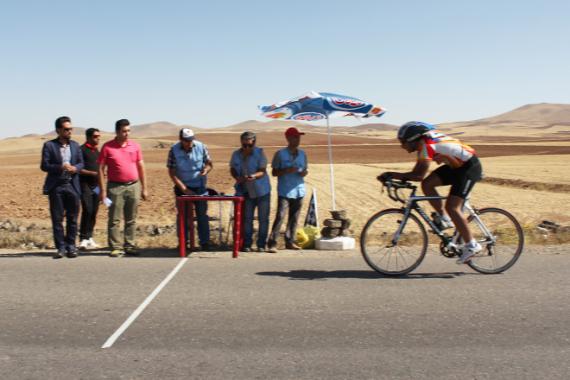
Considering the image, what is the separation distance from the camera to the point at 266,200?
9352 millimetres

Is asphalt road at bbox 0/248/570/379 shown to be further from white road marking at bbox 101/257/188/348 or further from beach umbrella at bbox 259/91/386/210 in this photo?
beach umbrella at bbox 259/91/386/210

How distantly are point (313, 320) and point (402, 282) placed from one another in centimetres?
191

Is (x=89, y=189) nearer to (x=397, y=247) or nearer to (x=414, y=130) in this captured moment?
(x=397, y=247)

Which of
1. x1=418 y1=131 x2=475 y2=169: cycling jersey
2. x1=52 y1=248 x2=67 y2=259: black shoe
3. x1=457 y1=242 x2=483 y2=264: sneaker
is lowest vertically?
x1=52 y1=248 x2=67 y2=259: black shoe

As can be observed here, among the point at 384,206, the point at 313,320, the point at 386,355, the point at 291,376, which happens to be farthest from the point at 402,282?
the point at 384,206

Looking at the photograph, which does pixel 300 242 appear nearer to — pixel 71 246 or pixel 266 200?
pixel 266 200

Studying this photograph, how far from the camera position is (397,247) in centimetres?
723

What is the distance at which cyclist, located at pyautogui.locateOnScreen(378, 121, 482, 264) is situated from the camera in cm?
682

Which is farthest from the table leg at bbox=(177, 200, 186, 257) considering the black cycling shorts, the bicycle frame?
the black cycling shorts

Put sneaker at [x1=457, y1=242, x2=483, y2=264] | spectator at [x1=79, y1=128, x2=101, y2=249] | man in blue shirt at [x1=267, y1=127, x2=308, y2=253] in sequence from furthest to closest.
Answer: spectator at [x1=79, y1=128, x2=101, y2=249]
man in blue shirt at [x1=267, y1=127, x2=308, y2=253]
sneaker at [x1=457, y1=242, x2=483, y2=264]

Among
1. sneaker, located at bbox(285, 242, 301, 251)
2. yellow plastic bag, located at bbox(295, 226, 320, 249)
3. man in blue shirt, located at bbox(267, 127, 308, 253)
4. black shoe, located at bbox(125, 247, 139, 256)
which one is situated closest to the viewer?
black shoe, located at bbox(125, 247, 139, 256)

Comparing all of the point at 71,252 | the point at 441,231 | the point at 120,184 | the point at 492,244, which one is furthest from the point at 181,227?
the point at 492,244

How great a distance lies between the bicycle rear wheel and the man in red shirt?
4.67 m

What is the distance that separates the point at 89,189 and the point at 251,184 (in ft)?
9.00
